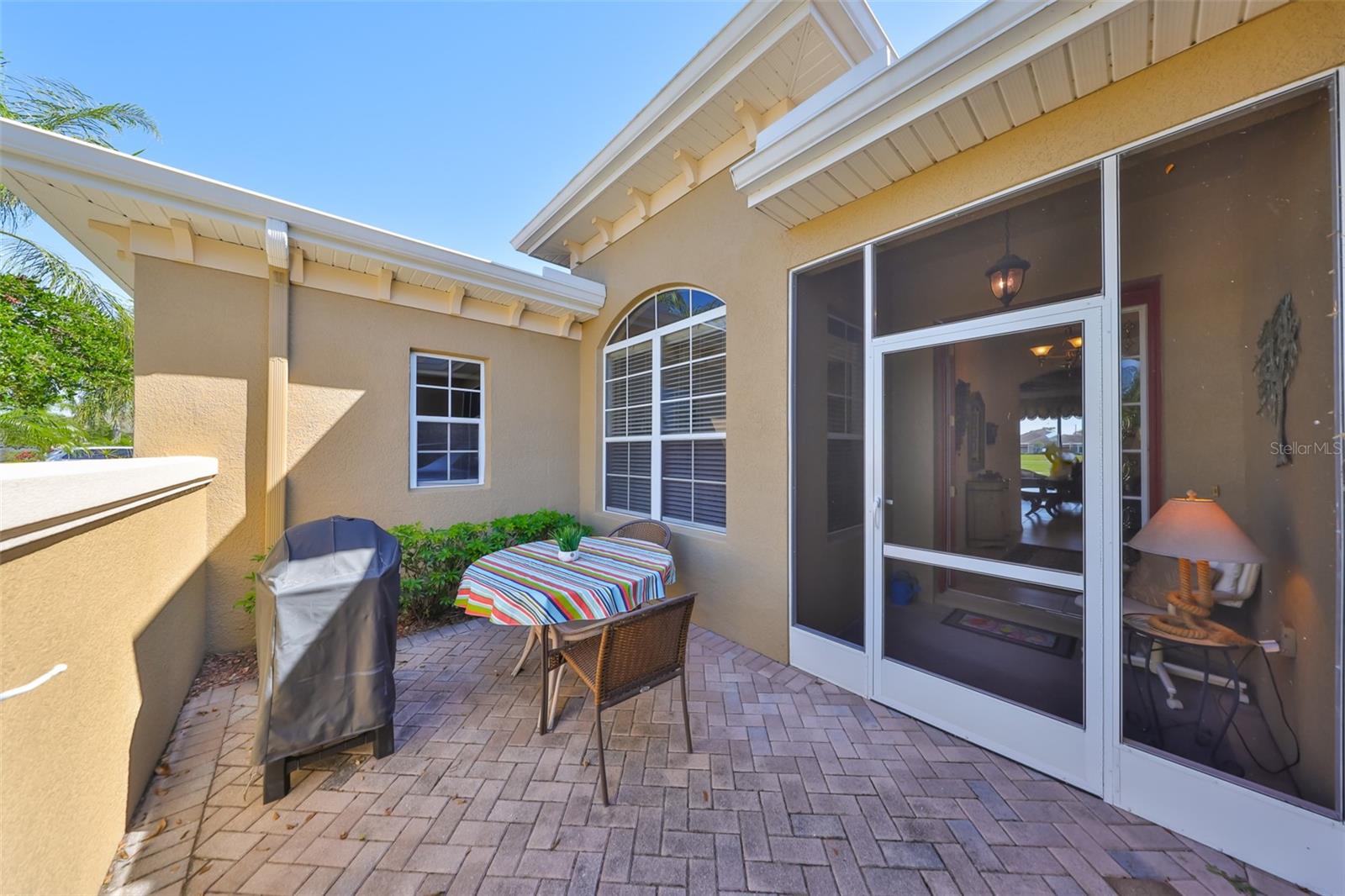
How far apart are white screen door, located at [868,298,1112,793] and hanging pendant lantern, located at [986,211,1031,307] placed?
0.48 ft

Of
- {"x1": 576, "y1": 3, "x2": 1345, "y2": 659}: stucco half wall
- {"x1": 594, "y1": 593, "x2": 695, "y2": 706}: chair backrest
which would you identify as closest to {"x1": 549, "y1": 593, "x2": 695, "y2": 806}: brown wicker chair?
{"x1": 594, "y1": 593, "x2": 695, "y2": 706}: chair backrest

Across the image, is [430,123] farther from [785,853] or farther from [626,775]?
[785,853]

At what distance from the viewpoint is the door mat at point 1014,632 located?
8.18ft

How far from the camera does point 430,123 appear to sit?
553 centimetres

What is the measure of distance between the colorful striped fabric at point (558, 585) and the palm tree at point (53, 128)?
10130 millimetres

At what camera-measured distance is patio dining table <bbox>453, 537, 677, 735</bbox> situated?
2.52 metres

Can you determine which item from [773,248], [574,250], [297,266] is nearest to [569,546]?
[773,248]

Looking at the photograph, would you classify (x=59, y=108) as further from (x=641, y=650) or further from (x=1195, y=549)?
(x=1195, y=549)

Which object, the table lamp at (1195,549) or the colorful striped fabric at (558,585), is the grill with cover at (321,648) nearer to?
the colorful striped fabric at (558,585)

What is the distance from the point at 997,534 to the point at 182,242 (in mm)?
6022

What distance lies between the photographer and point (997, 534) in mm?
2572

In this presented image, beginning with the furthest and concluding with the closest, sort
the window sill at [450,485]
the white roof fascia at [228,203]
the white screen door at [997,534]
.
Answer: the window sill at [450,485]
the white roof fascia at [228,203]
the white screen door at [997,534]

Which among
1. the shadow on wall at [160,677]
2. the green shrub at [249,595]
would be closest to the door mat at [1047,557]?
the shadow on wall at [160,677]

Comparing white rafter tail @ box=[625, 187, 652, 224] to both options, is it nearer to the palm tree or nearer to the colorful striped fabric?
the colorful striped fabric
